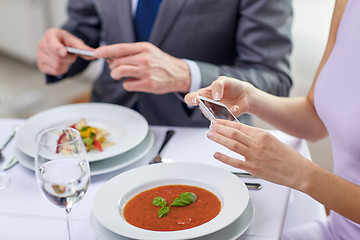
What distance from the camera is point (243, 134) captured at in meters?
0.81

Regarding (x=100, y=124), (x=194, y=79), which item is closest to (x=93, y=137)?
(x=100, y=124)

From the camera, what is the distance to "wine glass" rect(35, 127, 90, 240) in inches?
30.7

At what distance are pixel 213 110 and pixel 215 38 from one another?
0.75m

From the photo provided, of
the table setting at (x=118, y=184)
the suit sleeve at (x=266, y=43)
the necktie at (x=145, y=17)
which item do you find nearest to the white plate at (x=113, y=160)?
the table setting at (x=118, y=184)

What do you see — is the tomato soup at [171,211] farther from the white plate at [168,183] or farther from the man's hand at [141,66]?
the man's hand at [141,66]

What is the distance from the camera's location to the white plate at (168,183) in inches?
31.6

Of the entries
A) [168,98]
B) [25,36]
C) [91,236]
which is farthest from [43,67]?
[25,36]

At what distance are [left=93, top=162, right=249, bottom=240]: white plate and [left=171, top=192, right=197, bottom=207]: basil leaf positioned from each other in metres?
0.06

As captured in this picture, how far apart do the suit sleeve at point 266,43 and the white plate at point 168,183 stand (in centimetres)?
58

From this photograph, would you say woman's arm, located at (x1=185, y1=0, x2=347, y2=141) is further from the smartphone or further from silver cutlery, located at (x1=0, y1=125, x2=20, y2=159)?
silver cutlery, located at (x1=0, y1=125, x2=20, y2=159)

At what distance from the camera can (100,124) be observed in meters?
1.33

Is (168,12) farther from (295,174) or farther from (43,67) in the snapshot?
(295,174)

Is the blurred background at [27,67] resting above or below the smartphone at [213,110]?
below

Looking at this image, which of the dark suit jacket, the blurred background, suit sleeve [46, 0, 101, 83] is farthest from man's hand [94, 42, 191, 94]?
the blurred background
